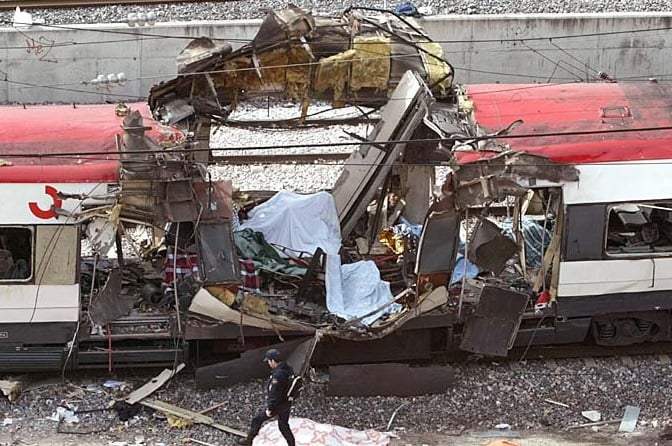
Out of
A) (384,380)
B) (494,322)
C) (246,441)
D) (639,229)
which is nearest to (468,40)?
(639,229)

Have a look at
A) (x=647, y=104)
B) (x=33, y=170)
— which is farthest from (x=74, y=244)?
(x=647, y=104)

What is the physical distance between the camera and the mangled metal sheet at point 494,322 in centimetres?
1363

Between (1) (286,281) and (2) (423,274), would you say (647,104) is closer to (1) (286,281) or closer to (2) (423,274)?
(2) (423,274)

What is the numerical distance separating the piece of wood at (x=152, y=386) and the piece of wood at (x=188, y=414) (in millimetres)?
108

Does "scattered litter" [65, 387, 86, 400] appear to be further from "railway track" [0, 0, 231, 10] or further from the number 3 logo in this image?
"railway track" [0, 0, 231, 10]

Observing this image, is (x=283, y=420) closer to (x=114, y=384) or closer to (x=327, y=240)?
(x=114, y=384)

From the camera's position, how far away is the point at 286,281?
14312 mm

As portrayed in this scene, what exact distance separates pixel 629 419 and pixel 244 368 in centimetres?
470

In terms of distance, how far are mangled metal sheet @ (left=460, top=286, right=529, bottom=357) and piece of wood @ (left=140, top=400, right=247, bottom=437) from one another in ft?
10.3

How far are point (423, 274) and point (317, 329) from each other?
1463 millimetres

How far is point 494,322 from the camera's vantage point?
13742 millimetres

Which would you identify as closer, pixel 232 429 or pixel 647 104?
pixel 232 429

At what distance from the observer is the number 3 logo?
42.4 ft

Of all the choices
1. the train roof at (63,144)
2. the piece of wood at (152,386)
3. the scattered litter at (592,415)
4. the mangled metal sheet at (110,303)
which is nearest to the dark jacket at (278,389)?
the piece of wood at (152,386)
